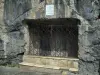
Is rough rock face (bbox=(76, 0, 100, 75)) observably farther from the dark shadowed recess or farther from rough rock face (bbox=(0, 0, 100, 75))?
the dark shadowed recess

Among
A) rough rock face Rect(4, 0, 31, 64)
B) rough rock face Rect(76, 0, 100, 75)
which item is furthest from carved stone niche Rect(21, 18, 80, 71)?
rough rock face Rect(76, 0, 100, 75)

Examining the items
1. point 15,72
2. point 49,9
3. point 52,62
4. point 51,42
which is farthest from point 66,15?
point 15,72

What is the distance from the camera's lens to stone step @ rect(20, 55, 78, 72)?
4.87 meters

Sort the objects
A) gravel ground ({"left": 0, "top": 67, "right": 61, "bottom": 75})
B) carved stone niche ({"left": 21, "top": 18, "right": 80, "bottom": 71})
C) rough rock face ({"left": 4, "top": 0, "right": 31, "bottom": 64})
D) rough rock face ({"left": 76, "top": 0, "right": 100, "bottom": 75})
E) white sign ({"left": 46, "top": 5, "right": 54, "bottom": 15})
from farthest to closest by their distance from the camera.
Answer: rough rock face ({"left": 4, "top": 0, "right": 31, "bottom": 64}) < carved stone niche ({"left": 21, "top": 18, "right": 80, "bottom": 71}) < white sign ({"left": 46, "top": 5, "right": 54, "bottom": 15}) < gravel ground ({"left": 0, "top": 67, "right": 61, "bottom": 75}) < rough rock face ({"left": 76, "top": 0, "right": 100, "bottom": 75})

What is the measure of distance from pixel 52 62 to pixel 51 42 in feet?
2.50

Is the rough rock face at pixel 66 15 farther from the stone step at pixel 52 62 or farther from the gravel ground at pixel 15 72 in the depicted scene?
the gravel ground at pixel 15 72

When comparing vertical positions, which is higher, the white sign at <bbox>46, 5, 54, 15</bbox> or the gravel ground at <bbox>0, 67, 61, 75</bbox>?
the white sign at <bbox>46, 5, 54, 15</bbox>

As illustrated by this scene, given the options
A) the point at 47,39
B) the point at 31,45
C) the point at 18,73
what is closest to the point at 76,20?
the point at 47,39

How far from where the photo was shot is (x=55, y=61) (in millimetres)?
5062

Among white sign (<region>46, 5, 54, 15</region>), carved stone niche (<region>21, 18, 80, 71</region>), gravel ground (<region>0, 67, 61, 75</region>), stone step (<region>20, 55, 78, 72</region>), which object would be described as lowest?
gravel ground (<region>0, 67, 61, 75</region>)

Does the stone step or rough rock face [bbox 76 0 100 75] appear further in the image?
the stone step

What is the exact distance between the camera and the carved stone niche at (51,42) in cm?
509

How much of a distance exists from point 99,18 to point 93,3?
16.3 inches

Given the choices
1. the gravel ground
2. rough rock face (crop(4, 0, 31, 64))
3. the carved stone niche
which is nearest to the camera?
the gravel ground
